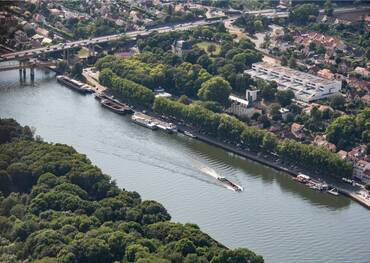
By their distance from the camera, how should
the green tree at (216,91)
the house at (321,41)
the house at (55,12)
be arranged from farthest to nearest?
the house at (55,12) < the house at (321,41) < the green tree at (216,91)

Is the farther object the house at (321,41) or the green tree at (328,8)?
the green tree at (328,8)

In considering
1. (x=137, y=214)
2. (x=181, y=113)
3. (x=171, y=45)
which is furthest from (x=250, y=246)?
(x=171, y=45)

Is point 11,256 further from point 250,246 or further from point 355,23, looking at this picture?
point 355,23

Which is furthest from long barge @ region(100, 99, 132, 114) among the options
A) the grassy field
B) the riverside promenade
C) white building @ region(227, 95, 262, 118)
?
the grassy field

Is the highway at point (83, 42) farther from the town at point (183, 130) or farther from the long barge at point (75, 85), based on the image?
the long barge at point (75, 85)

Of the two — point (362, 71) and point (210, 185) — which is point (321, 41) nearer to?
point (362, 71)

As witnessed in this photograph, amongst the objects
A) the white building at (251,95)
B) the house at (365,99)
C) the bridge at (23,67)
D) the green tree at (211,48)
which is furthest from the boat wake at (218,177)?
the green tree at (211,48)

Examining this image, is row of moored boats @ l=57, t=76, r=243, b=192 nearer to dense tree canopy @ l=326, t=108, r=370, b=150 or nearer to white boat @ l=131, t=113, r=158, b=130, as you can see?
white boat @ l=131, t=113, r=158, b=130

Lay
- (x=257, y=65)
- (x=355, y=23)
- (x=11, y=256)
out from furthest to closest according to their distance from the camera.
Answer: (x=355, y=23), (x=257, y=65), (x=11, y=256)
